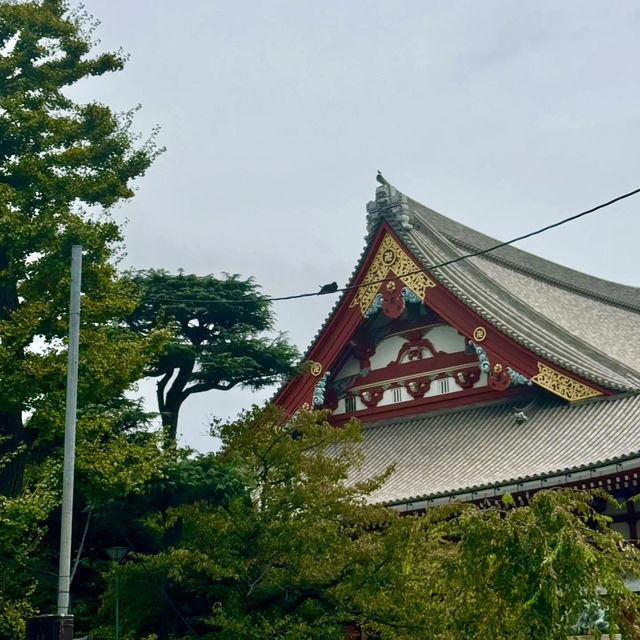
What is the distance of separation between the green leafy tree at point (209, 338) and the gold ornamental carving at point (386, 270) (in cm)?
222

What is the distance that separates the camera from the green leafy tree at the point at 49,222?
1748cm

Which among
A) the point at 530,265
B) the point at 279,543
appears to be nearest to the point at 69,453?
the point at 279,543

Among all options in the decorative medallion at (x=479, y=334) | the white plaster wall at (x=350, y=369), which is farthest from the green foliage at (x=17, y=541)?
the white plaster wall at (x=350, y=369)

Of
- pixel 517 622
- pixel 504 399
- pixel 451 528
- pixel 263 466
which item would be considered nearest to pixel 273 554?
pixel 263 466

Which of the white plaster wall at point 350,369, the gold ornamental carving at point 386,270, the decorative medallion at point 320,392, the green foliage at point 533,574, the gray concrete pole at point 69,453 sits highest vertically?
the gold ornamental carving at point 386,270

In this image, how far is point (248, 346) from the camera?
27.2 metres

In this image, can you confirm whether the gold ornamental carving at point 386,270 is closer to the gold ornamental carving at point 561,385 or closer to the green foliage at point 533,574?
the gold ornamental carving at point 561,385

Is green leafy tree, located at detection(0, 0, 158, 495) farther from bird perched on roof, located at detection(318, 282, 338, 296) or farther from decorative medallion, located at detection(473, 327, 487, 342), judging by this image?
decorative medallion, located at detection(473, 327, 487, 342)

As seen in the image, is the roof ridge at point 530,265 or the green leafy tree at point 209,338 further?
the roof ridge at point 530,265

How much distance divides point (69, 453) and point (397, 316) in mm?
13726

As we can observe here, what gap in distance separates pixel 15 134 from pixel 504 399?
1221 centimetres

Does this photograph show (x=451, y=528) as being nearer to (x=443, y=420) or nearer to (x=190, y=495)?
(x=190, y=495)

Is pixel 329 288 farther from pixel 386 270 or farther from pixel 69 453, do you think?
pixel 386 270

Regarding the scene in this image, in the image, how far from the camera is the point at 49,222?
18.0 meters
